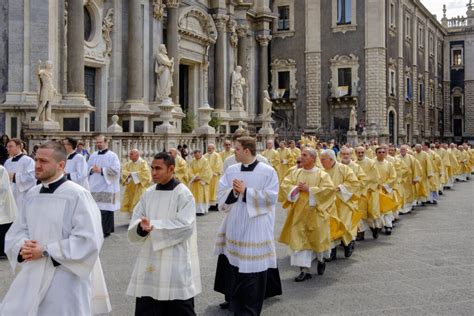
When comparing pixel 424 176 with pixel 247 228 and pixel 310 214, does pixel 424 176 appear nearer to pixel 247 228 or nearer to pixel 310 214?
pixel 310 214

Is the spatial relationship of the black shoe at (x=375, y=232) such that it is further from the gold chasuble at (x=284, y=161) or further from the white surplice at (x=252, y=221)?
the gold chasuble at (x=284, y=161)

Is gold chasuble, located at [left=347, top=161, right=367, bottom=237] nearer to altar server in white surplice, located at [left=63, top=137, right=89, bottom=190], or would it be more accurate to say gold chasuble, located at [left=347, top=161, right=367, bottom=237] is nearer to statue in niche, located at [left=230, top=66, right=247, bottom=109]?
altar server in white surplice, located at [left=63, top=137, right=89, bottom=190]

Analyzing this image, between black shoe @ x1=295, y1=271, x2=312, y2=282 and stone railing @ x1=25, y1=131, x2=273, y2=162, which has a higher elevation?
stone railing @ x1=25, y1=131, x2=273, y2=162

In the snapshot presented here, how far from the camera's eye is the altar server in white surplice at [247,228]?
6.11 meters

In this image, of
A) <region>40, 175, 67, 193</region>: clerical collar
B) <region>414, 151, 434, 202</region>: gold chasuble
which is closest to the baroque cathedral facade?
<region>414, 151, 434, 202</region>: gold chasuble

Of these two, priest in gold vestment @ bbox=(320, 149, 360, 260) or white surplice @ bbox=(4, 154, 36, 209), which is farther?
white surplice @ bbox=(4, 154, 36, 209)

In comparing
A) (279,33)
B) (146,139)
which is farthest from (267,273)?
(279,33)

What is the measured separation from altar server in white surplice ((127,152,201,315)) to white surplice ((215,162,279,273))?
1060mm

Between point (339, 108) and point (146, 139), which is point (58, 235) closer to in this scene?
point (146, 139)

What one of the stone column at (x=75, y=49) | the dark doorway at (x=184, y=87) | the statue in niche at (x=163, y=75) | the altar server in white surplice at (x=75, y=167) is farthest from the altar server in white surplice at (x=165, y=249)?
the dark doorway at (x=184, y=87)

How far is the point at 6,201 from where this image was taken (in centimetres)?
905

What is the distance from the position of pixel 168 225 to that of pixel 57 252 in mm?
1092

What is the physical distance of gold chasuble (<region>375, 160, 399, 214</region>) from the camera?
11430 millimetres

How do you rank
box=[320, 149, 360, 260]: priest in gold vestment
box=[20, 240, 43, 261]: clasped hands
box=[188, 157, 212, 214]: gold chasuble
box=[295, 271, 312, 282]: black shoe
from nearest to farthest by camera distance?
box=[20, 240, 43, 261]: clasped hands → box=[295, 271, 312, 282]: black shoe → box=[320, 149, 360, 260]: priest in gold vestment → box=[188, 157, 212, 214]: gold chasuble
